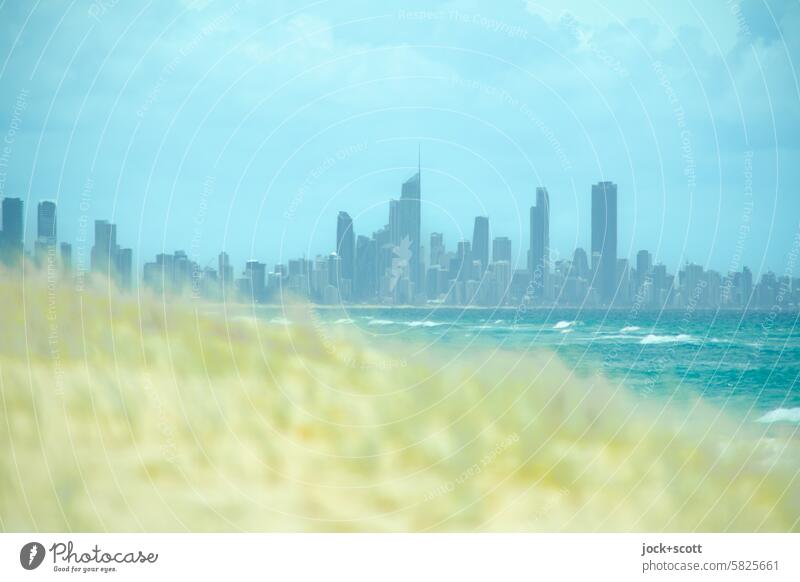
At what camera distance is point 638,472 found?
643 centimetres

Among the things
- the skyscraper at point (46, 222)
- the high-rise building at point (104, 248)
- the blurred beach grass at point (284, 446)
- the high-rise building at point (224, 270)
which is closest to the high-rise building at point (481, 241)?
the high-rise building at point (224, 270)

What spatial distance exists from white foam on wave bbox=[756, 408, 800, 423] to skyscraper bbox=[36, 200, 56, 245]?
6.31 m

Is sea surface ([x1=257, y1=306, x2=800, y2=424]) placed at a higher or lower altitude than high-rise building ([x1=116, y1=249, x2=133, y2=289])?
lower

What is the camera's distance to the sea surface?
11.4 meters

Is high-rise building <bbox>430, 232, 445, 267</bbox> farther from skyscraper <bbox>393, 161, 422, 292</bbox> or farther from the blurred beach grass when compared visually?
the blurred beach grass

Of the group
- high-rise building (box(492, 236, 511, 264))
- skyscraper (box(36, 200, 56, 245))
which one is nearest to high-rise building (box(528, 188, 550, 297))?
high-rise building (box(492, 236, 511, 264))

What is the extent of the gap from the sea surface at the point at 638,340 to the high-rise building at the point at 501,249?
0.69 m

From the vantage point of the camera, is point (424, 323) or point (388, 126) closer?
point (388, 126)

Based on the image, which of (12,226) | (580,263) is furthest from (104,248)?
(580,263)

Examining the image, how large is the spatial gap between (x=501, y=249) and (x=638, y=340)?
3.46m

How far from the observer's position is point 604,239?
39.4 ft

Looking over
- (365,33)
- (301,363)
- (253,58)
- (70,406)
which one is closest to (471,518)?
(301,363)

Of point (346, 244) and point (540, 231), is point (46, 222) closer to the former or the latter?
point (346, 244)

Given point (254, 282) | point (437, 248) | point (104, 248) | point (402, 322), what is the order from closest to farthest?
point (104, 248)
point (254, 282)
point (437, 248)
point (402, 322)
